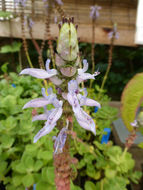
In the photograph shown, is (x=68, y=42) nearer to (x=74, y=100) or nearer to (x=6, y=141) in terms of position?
(x=74, y=100)

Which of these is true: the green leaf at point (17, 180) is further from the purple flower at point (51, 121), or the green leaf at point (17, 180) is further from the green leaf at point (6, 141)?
the purple flower at point (51, 121)

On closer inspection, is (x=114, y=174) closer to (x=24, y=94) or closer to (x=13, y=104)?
(x=13, y=104)

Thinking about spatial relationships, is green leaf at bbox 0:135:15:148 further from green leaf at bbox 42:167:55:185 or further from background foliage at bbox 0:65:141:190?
green leaf at bbox 42:167:55:185

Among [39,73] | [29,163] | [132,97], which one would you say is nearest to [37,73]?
[39,73]

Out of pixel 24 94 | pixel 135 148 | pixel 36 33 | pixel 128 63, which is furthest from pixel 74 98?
pixel 128 63

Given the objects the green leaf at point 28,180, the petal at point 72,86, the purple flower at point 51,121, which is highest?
the petal at point 72,86

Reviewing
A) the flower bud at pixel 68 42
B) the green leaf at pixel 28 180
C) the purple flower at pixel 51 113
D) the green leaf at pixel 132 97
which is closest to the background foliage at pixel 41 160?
the green leaf at pixel 28 180

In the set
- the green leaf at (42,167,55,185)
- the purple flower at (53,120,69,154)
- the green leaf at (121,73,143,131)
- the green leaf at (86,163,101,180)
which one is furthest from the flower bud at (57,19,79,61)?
the green leaf at (86,163,101,180)
